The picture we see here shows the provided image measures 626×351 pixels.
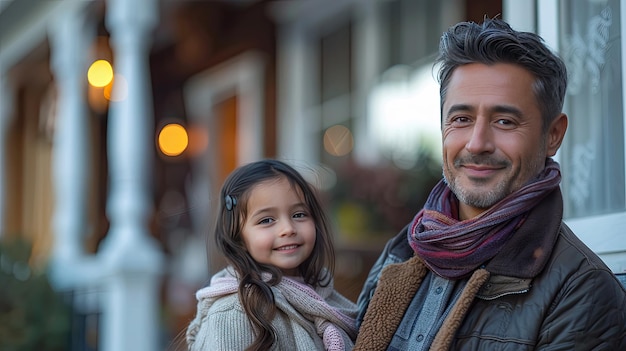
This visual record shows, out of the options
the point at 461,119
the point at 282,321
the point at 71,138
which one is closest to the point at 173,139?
the point at 71,138

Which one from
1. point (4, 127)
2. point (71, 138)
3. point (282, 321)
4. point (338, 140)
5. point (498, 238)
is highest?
point (4, 127)

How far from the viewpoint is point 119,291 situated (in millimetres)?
7406

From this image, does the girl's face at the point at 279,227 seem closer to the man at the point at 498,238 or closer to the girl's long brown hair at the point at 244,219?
the girl's long brown hair at the point at 244,219

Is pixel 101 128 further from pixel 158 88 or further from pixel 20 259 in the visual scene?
pixel 20 259

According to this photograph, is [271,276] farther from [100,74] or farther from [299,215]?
[100,74]

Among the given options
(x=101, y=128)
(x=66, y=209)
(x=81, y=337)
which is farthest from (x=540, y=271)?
(x=101, y=128)

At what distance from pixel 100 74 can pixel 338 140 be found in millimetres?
3511

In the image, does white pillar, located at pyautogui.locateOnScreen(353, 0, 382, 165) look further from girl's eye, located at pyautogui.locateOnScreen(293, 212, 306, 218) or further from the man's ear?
the man's ear

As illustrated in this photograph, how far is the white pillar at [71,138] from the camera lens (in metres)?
9.16

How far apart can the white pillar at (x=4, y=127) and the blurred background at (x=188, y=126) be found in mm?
56

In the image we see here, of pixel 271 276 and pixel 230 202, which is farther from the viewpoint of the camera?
pixel 230 202

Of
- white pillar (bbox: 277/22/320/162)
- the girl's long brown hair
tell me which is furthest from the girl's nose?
white pillar (bbox: 277/22/320/162)

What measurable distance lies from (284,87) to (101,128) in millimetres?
4356

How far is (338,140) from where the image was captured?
8766 mm
